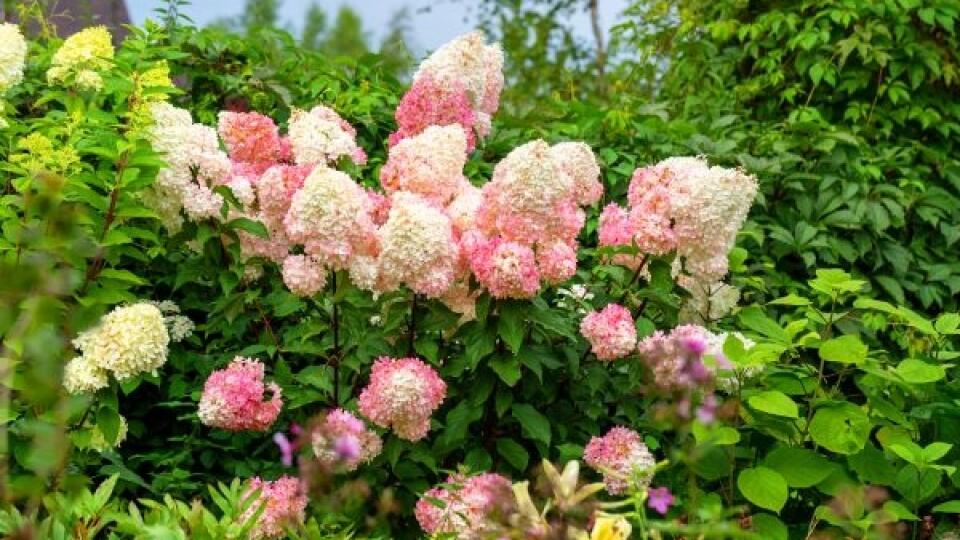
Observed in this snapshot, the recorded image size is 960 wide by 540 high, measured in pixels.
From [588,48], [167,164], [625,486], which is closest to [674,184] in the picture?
[625,486]

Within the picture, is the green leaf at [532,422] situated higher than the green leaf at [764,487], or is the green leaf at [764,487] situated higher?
the green leaf at [764,487]

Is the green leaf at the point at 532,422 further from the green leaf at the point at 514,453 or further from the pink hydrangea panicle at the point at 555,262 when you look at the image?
the pink hydrangea panicle at the point at 555,262

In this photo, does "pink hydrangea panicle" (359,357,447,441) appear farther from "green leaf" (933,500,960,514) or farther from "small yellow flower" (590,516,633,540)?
"green leaf" (933,500,960,514)

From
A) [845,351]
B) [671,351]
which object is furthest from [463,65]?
[845,351]

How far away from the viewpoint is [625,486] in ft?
9.87

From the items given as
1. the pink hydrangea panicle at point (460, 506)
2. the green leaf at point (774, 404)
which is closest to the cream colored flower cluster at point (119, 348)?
the pink hydrangea panicle at point (460, 506)

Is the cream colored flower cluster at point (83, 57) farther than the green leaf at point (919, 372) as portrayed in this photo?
Yes

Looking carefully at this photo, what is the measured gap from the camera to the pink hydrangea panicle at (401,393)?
282 cm

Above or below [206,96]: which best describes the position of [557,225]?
above

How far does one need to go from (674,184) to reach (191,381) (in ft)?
6.16

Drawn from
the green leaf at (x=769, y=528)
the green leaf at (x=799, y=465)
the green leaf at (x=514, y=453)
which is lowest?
the green leaf at (x=514, y=453)

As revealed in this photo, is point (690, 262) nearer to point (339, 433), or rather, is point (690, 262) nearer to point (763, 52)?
point (339, 433)

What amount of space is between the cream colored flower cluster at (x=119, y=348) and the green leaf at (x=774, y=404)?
1.63 m

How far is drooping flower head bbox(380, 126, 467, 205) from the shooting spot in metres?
3.16
